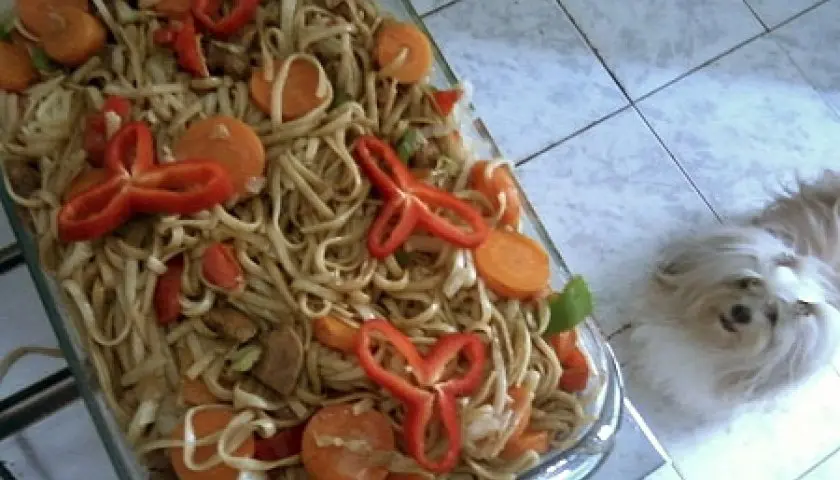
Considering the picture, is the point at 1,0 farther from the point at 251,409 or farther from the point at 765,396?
the point at 765,396

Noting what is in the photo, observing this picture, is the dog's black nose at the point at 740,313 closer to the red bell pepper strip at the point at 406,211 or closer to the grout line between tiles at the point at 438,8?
the red bell pepper strip at the point at 406,211

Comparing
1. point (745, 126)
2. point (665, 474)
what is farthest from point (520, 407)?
point (745, 126)

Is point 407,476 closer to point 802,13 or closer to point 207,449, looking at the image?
point 207,449

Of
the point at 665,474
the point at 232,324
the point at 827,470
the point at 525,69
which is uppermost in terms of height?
the point at 232,324

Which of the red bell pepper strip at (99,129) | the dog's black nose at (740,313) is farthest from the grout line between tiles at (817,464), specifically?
the red bell pepper strip at (99,129)

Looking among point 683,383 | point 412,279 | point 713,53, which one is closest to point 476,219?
point 412,279

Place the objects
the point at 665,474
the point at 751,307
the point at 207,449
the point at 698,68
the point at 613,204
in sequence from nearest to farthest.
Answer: the point at 207,449, the point at 751,307, the point at 665,474, the point at 613,204, the point at 698,68

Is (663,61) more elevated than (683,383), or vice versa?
(663,61)
